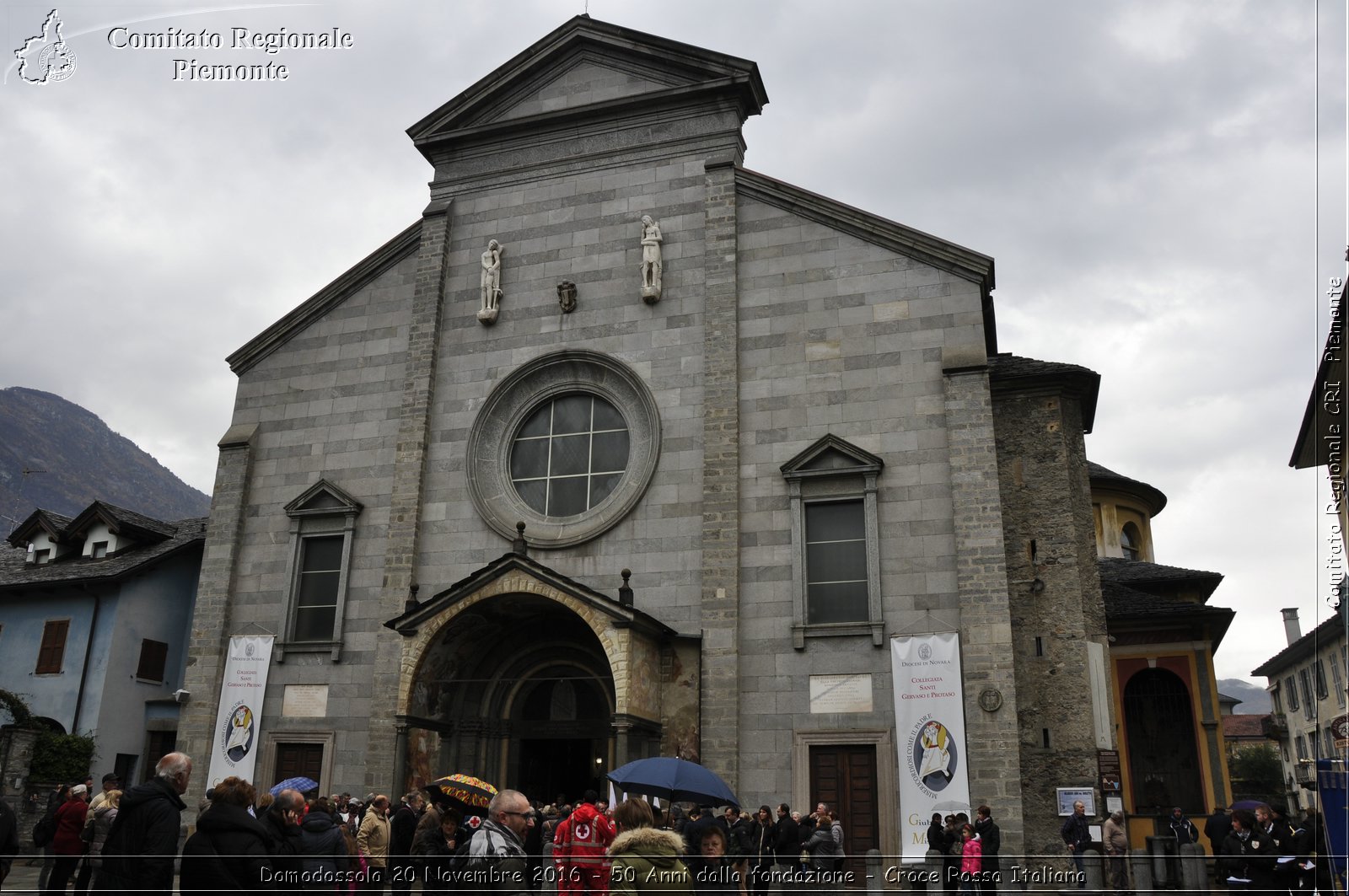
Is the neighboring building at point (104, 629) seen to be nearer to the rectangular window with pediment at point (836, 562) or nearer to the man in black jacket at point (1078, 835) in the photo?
the rectangular window with pediment at point (836, 562)

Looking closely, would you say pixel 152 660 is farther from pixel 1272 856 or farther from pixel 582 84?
pixel 1272 856

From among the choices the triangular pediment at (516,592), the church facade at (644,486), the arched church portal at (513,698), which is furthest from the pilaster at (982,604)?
the arched church portal at (513,698)

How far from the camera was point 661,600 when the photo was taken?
2062 centimetres

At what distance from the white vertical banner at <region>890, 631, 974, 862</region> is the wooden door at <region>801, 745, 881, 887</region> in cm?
59

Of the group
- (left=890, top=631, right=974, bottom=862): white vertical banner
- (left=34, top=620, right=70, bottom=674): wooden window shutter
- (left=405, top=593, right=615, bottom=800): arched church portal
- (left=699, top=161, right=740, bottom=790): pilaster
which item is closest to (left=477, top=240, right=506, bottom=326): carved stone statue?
(left=699, top=161, right=740, bottom=790): pilaster

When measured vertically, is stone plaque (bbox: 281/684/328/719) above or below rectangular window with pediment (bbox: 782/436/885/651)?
below

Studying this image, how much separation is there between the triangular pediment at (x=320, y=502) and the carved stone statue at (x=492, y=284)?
4997mm

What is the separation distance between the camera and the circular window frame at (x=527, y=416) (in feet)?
71.2

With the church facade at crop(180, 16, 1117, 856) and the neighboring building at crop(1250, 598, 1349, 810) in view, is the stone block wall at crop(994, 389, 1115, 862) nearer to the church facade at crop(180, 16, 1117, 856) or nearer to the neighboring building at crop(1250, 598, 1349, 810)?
the church facade at crop(180, 16, 1117, 856)

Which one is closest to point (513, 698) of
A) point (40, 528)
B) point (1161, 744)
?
point (40, 528)

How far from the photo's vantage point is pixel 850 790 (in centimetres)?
1883

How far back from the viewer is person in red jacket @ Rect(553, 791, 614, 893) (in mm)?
9258

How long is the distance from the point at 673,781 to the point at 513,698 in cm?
873

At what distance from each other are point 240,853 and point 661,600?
13.8m
